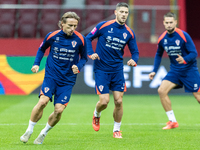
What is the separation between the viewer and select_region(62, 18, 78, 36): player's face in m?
5.91

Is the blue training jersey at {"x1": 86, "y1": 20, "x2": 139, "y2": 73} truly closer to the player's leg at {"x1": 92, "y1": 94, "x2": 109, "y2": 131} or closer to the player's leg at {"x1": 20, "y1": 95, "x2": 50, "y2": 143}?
the player's leg at {"x1": 92, "y1": 94, "x2": 109, "y2": 131}

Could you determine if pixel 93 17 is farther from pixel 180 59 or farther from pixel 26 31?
pixel 180 59

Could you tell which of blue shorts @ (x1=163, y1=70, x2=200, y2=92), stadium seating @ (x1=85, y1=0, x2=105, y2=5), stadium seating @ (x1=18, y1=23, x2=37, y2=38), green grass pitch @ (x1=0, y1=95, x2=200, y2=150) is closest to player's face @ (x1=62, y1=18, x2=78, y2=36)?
green grass pitch @ (x1=0, y1=95, x2=200, y2=150)

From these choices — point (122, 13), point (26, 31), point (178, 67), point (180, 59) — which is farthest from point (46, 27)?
point (122, 13)

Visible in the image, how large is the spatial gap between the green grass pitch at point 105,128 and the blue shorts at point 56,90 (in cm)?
67

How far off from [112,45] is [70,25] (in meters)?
1.19

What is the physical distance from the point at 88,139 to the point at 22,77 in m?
8.57

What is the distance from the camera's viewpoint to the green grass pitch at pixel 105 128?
19.5ft

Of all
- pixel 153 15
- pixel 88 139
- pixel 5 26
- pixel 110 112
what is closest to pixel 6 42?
pixel 5 26

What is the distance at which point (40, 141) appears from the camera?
599cm

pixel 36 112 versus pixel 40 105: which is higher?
pixel 40 105

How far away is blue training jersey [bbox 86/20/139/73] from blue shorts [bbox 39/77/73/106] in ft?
3.39

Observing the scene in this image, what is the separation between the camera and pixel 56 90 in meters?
6.09

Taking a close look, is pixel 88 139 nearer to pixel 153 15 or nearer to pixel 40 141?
pixel 40 141
